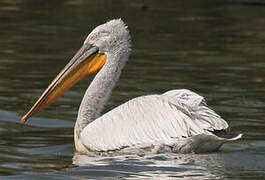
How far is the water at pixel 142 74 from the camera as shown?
19.8 feet

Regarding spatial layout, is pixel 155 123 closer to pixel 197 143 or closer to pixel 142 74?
pixel 197 143

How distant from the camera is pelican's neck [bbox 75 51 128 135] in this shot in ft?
22.9

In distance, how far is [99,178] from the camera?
5.70 m

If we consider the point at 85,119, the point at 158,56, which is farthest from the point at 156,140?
the point at 158,56

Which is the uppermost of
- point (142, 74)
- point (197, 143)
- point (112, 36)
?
point (112, 36)

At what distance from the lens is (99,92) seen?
708 cm

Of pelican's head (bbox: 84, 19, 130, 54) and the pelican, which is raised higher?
pelican's head (bbox: 84, 19, 130, 54)

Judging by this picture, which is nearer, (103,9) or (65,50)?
(65,50)

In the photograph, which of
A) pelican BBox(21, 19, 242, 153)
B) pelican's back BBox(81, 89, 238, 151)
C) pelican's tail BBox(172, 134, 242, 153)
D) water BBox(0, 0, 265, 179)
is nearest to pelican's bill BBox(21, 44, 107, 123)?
pelican BBox(21, 19, 242, 153)

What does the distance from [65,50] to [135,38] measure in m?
1.63

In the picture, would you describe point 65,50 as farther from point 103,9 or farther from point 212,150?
point 212,150

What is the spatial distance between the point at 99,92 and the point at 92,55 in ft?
1.29

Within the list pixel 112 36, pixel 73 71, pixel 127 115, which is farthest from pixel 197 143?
pixel 73 71

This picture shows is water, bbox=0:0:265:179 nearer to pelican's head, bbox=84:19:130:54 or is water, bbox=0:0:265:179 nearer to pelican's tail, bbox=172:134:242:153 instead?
pelican's tail, bbox=172:134:242:153
